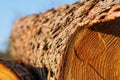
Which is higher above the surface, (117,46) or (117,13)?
(117,13)

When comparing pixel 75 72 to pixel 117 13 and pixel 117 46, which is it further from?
pixel 117 13

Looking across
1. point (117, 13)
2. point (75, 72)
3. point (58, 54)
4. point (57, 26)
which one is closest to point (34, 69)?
point (57, 26)

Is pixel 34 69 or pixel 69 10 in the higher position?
pixel 69 10

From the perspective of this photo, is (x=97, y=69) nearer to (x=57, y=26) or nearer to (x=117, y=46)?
(x=117, y=46)

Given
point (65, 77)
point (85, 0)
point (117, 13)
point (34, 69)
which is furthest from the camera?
point (34, 69)

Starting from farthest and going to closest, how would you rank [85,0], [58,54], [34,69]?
[34,69] → [85,0] → [58,54]

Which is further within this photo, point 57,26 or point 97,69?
point 57,26

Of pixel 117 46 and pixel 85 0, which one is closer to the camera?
pixel 117 46

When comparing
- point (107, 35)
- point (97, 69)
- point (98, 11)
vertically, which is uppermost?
point (98, 11)

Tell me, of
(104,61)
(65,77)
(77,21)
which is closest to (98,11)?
(77,21)
